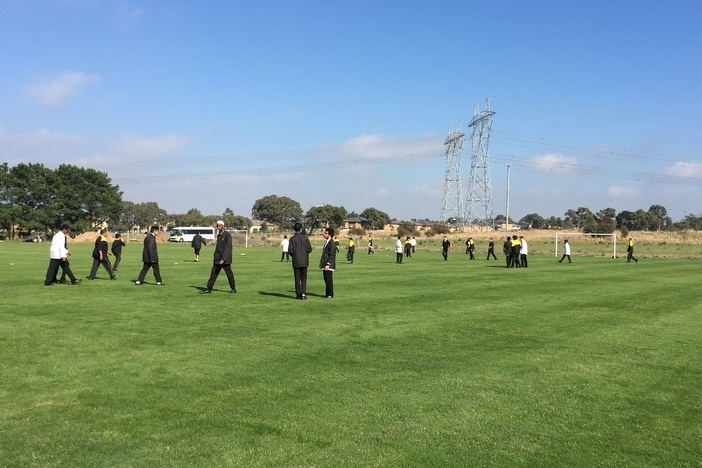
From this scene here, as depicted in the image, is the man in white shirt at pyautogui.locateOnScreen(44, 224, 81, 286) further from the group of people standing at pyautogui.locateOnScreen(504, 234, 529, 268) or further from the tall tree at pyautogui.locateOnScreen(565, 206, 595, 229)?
the tall tree at pyautogui.locateOnScreen(565, 206, 595, 229)

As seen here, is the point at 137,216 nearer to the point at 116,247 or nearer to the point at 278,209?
the point at 278,209

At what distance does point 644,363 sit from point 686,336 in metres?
2.94

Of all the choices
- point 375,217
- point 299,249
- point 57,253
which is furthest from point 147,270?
point 375,217

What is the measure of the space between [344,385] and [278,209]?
165032 millimetres

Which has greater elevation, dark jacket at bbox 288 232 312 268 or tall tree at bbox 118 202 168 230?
tall tree at bbox 118 202 168 230

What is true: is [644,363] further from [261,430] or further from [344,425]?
[261,430]

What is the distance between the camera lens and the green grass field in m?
4.90

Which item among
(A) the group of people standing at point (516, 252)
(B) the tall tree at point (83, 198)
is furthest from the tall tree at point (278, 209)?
(A) the group of people standing at point (516, 252)

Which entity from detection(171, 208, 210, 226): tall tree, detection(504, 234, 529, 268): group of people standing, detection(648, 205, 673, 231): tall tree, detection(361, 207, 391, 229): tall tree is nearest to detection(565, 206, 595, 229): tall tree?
detection(648, 205, 673, 231): tall tree

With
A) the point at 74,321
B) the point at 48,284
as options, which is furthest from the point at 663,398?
the point at 48,284

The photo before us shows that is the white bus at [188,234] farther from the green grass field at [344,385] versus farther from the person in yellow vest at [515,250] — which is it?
the green grass field at [344,385]

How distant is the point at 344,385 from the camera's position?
6824 mm

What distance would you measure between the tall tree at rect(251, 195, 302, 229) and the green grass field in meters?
157

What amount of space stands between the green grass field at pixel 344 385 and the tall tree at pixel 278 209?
157 meters
